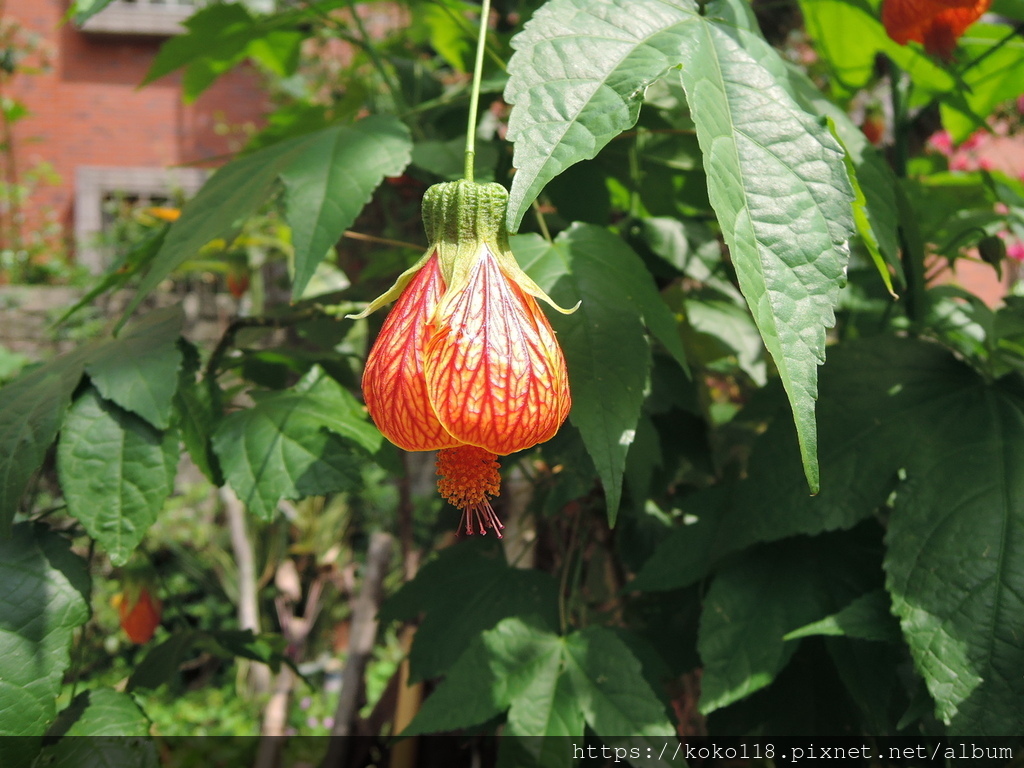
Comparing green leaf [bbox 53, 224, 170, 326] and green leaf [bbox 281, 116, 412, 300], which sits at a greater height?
green leaf [bbox 281, 116, 412, 300]

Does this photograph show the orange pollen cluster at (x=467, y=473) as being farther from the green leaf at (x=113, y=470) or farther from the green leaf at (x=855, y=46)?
the green leaf at (x=855, y=46)

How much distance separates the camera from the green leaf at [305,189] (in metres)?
0.49

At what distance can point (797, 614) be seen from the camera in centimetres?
56

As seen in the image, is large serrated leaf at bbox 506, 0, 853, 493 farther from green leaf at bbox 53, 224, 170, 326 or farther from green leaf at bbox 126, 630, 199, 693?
green leaf at bbox 126, 630, 199, 693

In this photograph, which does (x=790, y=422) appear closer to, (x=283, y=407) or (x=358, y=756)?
(x=283, y=407)

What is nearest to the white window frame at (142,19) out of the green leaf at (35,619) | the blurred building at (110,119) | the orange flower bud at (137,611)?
the blurred building at (110,119)

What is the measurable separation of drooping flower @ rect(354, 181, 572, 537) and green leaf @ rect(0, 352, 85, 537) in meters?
0.27

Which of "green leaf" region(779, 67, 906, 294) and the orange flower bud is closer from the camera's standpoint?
"green leaf" region(779, 67, 906, 294)

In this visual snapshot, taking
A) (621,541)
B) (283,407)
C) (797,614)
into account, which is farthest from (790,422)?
(283,407)

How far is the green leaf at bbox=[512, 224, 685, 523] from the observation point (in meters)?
0.44

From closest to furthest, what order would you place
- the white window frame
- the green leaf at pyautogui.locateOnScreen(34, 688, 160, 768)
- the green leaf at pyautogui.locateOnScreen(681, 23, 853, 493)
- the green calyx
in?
the green leaf at pyautogui.locateOnScreen(681, 23, 853, 493) < the green calyx < the green leaf at pyautogui.locateOnScreen(34, 688, 160, 768) < the white window frame

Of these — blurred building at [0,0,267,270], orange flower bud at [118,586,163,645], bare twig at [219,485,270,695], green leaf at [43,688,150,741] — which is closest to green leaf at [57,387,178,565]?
green leaf at [43,688,150,741]

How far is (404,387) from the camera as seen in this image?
14.8 inches

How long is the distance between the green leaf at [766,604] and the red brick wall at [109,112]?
5.70 metres
